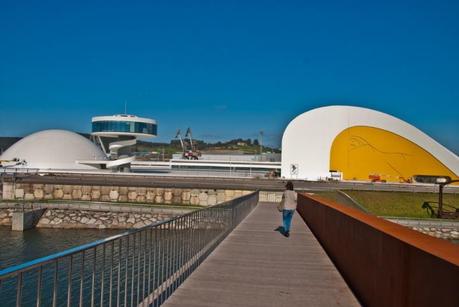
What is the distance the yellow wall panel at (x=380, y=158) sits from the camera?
178 feet

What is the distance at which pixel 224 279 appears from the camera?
23.2 feet

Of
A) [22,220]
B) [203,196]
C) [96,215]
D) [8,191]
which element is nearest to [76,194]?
[96,215]

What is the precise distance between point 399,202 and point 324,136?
1013 inches

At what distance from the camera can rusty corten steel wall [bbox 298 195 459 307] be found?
3.42m

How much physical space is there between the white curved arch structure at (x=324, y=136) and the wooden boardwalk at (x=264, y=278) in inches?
1686

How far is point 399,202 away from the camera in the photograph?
2927cm

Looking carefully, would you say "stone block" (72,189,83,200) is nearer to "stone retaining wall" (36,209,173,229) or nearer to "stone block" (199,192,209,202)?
"stone retaining wall" (36,209,173,229)

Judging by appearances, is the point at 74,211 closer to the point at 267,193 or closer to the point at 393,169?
the point at 267,193

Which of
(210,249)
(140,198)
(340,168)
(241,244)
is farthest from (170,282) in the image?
(340,168)

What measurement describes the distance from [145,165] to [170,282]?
2660 inches

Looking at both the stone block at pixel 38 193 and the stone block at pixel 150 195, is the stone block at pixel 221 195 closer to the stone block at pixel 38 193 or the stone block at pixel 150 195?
the stone block at pixel 150 195

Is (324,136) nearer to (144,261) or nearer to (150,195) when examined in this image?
(150,195)

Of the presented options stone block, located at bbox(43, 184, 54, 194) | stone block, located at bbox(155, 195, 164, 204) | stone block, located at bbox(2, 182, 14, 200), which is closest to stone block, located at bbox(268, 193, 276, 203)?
stone block, located at bbox(155, 195, 164, 204)

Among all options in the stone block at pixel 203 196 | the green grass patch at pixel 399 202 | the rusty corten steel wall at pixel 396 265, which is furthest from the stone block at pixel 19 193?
the rusty corten steel wall at pixel 396 265
